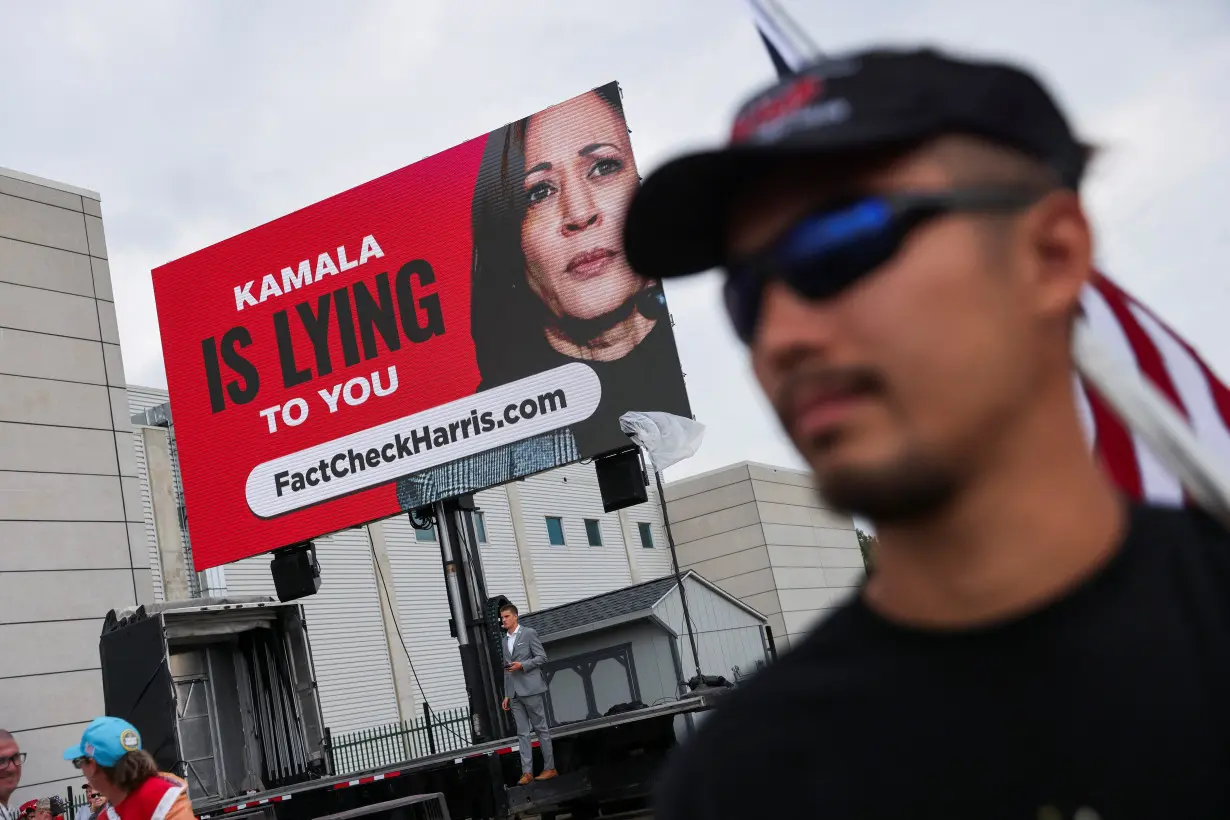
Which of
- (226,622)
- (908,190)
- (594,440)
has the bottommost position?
(908,190)

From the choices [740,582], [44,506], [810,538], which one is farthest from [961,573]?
[810,538]

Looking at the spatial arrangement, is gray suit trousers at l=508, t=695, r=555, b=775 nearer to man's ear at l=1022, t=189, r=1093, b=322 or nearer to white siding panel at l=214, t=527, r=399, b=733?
man's ear at l=1022, t=189, r=1093, b=322

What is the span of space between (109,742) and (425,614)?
2497 centimetres

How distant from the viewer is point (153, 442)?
23797 millimetres

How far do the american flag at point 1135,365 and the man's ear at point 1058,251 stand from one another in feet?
0.97

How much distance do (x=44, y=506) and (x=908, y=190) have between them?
19024 millimetres

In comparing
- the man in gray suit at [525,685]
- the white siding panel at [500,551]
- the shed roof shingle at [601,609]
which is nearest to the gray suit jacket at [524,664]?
the man in gray suit at [525,685]

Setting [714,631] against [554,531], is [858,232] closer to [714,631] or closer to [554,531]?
[714,631]

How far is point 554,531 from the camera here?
3584 cm

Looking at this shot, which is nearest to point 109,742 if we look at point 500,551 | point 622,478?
point 622,478

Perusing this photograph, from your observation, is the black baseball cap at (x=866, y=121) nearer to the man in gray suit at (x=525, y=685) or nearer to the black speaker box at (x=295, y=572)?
the man in gray suit at (x=525, y=685)

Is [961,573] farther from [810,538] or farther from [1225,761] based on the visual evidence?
[810,538]

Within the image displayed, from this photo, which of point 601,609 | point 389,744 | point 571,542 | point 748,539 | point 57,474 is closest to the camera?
point 57,474

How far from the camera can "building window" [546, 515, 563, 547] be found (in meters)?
35.5
